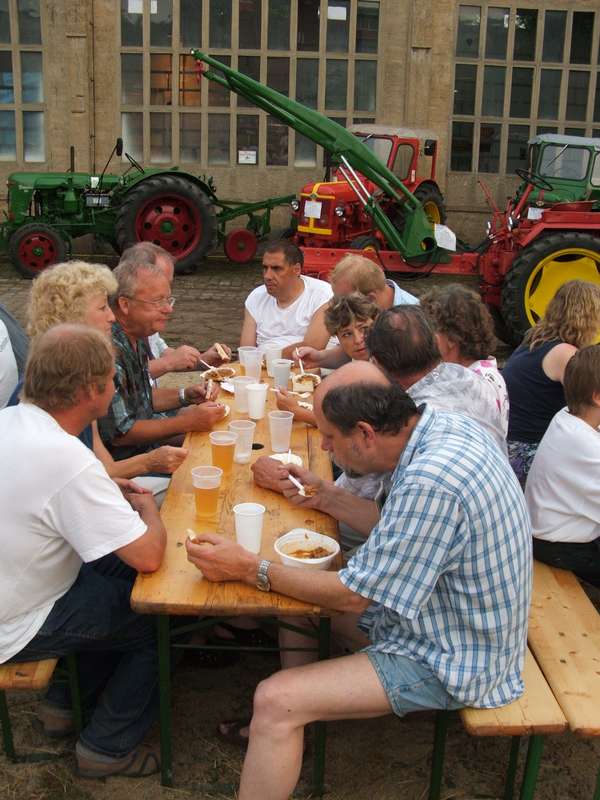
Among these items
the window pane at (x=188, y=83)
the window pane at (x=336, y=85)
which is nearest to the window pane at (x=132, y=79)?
the window pane at (x=188, y=83)

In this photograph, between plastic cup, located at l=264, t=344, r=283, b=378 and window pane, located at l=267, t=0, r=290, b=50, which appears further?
window pane, located at l=267, t=0, r=290, b=50

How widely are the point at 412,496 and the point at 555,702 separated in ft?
2.36

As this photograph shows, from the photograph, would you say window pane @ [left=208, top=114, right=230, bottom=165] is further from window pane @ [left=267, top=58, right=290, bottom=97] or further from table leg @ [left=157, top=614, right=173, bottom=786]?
table leg @ [left=157, top=614, right=173, bottom=786]

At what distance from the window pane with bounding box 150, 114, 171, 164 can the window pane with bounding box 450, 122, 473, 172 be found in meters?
4.54

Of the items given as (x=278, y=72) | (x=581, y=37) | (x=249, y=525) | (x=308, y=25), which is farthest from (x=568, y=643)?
(x=581, y=37)

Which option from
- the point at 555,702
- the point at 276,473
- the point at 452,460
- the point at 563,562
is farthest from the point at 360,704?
the point at 563,562

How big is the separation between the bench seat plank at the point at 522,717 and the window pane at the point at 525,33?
13151 mm

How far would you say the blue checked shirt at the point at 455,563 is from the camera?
2.04m

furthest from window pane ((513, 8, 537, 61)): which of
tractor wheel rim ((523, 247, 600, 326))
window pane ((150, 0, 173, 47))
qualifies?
tractor wheel rim ((523, 247, 600, 326))

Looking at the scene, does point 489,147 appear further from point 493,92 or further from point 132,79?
point 132,79

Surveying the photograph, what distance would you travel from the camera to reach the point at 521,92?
44.9ft

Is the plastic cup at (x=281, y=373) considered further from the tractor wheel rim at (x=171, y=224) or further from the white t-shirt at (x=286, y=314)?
the tractor wheel rim at (x=171, y=224)

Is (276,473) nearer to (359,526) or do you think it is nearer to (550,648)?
(359,526)

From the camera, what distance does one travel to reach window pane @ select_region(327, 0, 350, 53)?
13164 millimetres
